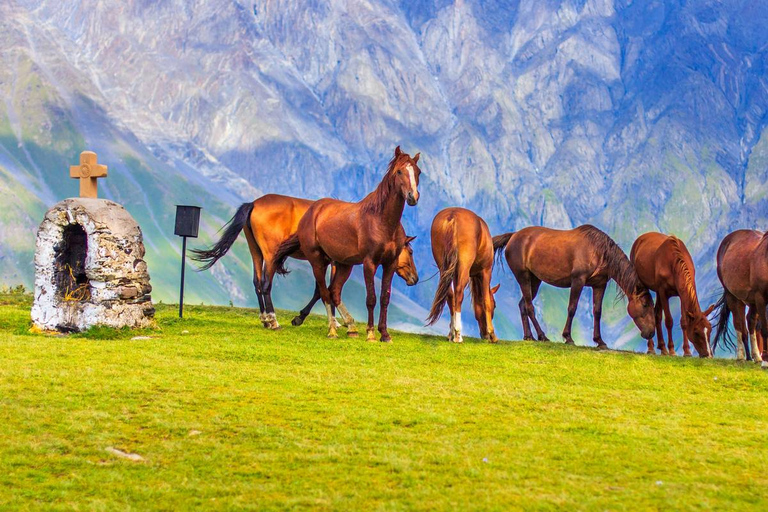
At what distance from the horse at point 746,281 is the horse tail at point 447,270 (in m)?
5.40

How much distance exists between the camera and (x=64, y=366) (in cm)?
1412

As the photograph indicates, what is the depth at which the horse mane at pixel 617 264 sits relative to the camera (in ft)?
68.8

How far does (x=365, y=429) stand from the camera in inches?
433

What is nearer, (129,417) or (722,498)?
(722,498)

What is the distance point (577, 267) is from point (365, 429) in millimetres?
11787

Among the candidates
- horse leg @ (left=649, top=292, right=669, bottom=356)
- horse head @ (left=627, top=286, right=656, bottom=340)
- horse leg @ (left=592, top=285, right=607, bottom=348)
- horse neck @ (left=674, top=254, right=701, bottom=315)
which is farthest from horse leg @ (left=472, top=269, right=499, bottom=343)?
horse neck @ (left=674, top=254, right=701, bottom=315)

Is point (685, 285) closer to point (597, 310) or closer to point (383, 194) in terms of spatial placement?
point (597, 310)

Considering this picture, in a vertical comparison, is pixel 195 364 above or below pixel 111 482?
above

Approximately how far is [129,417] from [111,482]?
2.33 m

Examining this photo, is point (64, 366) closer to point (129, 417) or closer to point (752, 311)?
point (129, 417)

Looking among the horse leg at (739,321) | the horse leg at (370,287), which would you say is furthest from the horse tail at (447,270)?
Answer: the horse leg at (739,321)

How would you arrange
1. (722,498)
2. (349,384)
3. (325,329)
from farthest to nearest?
(325,329) → (349,384) → (722,498)

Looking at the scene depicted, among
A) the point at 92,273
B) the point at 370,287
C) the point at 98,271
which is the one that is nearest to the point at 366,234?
the point at 370,287

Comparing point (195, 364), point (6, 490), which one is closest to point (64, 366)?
point (195, 364)
